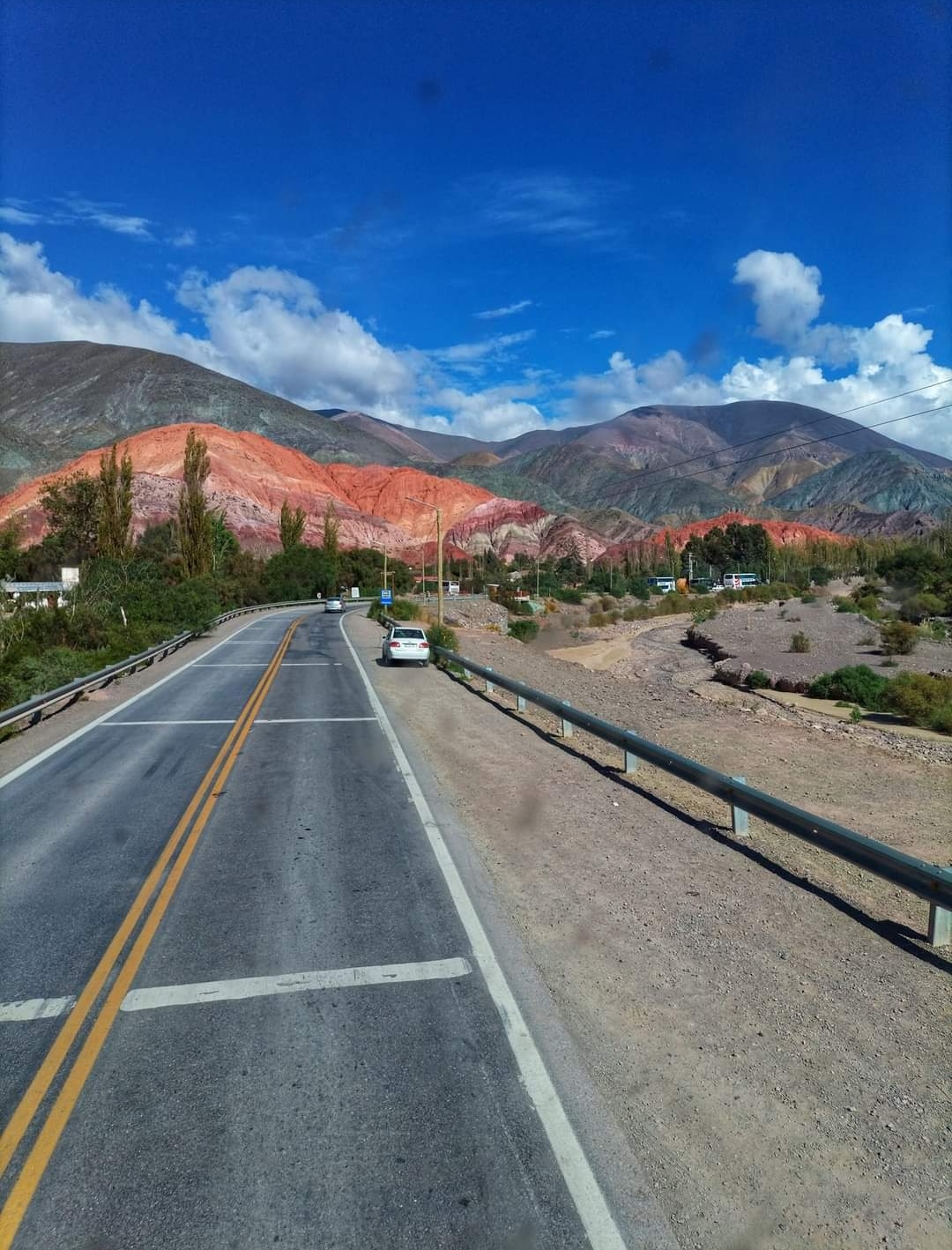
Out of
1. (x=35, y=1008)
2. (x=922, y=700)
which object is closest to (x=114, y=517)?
(x=922, y=700)

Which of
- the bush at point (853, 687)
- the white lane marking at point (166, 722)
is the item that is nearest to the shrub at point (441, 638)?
the bush at point (853, 687)

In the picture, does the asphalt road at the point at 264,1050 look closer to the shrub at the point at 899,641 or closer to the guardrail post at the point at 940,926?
the guardrail post at the point at 940,926

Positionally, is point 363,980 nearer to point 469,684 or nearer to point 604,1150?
point 604,1150

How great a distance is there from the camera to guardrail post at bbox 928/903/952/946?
5945mm

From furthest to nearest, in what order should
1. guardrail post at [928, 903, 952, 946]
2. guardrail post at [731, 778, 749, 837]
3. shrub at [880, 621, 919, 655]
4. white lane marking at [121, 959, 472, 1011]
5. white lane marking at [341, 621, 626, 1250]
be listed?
shrub at [880, 621, 919, 655], guardrail post at [731, 778, 749, 837], guardrail post at [928, 903, 952, 946], white lane marking at [121, 959, 472, 1011], white lane marking at [341, 621, 626, 1250]

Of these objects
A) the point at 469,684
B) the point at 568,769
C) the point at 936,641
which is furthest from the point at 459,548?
the point at 568,769

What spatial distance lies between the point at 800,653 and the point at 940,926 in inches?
1509

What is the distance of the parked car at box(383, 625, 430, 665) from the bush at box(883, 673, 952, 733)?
47.8 ft

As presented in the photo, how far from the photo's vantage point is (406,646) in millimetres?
27641

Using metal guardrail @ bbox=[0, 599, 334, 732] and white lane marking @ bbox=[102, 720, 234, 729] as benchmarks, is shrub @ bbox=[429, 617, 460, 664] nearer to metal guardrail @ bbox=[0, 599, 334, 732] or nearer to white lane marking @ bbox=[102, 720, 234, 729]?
metal guardrail @ bbox=[0, 599, 334, 732]

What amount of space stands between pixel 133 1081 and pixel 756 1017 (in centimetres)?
351

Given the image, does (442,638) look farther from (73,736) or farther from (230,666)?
(73,736)

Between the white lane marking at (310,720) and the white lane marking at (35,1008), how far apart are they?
430 inches

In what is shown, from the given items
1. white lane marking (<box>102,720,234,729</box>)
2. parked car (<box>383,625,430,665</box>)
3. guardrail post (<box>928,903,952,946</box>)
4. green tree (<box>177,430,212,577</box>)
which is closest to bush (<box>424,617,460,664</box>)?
parked car (<box>383,625,430,665</box>)
